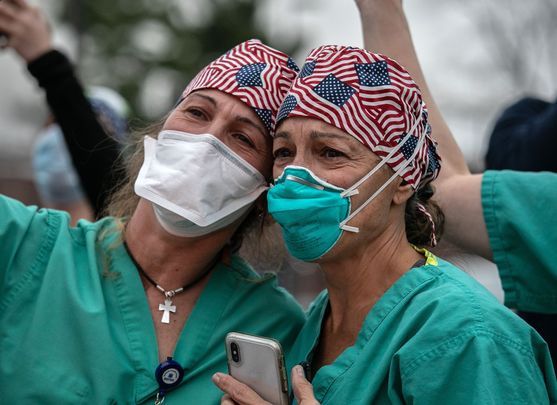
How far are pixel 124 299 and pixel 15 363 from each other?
15.9 inches

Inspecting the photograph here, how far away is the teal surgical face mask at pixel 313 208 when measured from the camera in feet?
7.30

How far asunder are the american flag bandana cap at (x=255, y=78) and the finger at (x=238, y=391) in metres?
0.89

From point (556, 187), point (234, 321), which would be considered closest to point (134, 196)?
point (234, 321)

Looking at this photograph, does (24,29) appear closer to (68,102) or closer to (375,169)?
(68,102)

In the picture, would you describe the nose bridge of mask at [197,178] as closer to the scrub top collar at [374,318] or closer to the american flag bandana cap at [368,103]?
the american flag bandana cap at [368,103]

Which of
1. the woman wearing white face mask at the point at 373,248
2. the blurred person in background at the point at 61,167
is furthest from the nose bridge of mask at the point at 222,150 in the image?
the blurred person in background at the point at 61,167

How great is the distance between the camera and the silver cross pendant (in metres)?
2.62

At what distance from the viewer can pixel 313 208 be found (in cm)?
221

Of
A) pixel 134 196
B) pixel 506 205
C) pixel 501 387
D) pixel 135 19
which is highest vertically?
pixel 506 205

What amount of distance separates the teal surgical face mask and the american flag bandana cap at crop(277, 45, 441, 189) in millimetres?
59

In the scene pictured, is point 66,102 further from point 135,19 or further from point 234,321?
point 135,19

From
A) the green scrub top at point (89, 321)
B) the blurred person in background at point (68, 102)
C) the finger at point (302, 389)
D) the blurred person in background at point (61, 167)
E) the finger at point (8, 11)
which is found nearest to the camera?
the finger at point (302, 389)

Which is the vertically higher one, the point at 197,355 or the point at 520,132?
the point at 520,132

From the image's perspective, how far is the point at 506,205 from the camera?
246 cm
